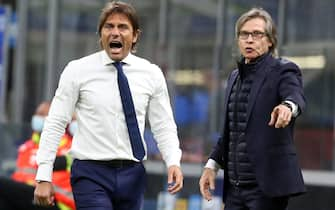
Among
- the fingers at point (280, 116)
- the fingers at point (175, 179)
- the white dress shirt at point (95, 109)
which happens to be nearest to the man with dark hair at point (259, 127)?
the fingers at point (280, 116)

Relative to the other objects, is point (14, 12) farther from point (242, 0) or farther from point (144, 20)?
point (242, 0)

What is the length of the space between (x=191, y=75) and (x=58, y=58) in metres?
3.09

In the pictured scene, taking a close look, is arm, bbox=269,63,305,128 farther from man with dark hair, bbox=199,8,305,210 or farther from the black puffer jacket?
the black puffer jacket

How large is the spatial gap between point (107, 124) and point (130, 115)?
14 centimetres

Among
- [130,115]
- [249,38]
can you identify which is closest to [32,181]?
[130,115]

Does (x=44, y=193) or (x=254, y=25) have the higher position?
(x=254, y=25)

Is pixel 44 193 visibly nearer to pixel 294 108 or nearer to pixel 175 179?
pixel 175 179

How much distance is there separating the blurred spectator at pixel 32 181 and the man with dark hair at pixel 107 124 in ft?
8.63

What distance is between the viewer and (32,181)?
931 centimetres

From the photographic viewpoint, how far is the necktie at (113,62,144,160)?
5844mm

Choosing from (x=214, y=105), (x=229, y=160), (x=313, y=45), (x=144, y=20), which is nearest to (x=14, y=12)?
(x=144, y=20)

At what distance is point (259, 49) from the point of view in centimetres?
587

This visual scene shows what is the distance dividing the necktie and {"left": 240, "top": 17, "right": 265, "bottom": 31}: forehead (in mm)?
752

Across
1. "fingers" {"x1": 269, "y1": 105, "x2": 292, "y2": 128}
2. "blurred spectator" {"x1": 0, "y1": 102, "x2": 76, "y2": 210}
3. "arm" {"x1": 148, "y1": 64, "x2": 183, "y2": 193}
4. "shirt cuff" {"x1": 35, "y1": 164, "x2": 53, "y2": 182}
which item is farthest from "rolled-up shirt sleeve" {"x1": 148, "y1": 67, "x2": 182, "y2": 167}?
"blurred spectator" {"x1": 0, "y1": 102, "x2": 76, "y2": 210}
